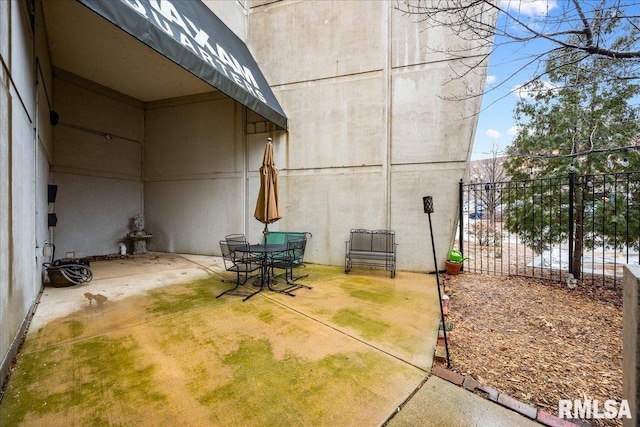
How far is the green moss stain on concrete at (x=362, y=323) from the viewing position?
3201mm

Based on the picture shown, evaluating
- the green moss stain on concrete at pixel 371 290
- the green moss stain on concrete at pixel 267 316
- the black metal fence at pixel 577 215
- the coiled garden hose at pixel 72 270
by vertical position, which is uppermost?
the black metal fence at pixel 577 215

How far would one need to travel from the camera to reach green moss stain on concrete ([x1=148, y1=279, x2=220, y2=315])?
3867mm

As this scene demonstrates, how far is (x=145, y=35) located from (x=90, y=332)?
3.53m

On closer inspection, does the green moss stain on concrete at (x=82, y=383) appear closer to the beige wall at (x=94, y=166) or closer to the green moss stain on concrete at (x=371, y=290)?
the green moss stain on concrete at (x=371, y=290)

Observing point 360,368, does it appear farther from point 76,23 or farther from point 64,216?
point 64,216

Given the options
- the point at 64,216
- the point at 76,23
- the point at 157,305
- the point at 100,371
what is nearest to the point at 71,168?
the point at 64,216

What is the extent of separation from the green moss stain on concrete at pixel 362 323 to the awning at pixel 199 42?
4168 millimetres

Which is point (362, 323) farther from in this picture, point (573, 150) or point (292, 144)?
point (573, 150)

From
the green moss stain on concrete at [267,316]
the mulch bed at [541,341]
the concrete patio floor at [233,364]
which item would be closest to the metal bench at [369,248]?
the mulch bed at [541,341]

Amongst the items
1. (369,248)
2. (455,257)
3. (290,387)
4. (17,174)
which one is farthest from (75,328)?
(455,257)

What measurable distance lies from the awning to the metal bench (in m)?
3.41

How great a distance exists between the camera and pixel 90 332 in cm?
313

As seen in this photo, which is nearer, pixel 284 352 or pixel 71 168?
pixel 284 352

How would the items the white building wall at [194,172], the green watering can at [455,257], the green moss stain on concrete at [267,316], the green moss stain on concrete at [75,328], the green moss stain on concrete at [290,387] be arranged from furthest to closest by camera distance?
the white building wall at [194,172], the green watering can at [455,257], the green moss stain on concrete at [267,316], the green moss stain on concrete at [75,328], the green moss stain on concrete at [290,387]
